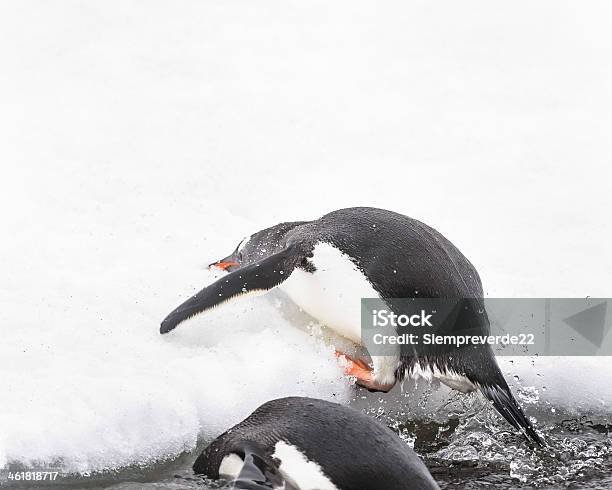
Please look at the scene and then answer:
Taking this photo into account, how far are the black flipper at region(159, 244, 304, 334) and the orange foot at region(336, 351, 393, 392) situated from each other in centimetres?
37

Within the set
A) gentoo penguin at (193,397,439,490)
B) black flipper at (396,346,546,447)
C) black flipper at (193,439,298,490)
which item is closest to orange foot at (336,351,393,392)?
black flipper at (396,346,546,447)

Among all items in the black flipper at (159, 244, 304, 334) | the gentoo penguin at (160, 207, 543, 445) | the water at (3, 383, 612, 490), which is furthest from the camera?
the black flipper at (159, 244, 304, 334)

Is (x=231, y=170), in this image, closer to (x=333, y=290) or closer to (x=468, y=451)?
(x=333, y=290)

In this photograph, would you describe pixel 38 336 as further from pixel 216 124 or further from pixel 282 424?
pixel 216 124

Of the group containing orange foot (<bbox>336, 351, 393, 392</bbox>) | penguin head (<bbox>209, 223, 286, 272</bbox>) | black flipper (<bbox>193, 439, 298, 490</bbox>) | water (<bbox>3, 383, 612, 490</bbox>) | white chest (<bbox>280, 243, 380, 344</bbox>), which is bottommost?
water (<bbox>3, 383, 612, 490</bbox>)

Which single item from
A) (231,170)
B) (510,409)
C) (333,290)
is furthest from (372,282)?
(231,170)

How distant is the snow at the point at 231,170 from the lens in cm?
324

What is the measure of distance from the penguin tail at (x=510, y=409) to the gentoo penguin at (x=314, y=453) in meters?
0.68

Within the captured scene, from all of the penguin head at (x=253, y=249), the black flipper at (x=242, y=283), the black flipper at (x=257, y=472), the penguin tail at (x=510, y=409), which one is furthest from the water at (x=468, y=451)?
the penguin head at (x=253, y=249)

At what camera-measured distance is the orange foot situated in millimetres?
3449

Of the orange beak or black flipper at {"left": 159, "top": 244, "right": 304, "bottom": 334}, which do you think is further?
the orange beak

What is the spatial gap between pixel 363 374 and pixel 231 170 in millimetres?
1793

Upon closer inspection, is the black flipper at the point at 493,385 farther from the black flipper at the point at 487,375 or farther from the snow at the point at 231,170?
the snow at the point at 231,170

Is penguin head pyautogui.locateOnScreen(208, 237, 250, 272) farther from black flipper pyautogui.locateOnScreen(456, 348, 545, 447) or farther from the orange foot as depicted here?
black flipper pyautogui.locateOnScreen(456, 348, 545, 447)
